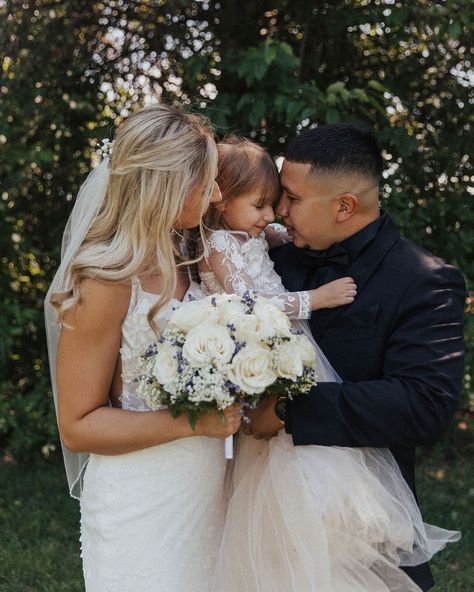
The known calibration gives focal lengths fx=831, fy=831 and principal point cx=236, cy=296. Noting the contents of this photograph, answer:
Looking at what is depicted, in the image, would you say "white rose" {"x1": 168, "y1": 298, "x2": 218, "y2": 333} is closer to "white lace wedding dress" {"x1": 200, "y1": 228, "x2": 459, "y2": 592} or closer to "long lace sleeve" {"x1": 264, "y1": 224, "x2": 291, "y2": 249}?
"white lace wedding dress" {"x1": 200, "y1": 228, "x2": 459, "y2": 592}

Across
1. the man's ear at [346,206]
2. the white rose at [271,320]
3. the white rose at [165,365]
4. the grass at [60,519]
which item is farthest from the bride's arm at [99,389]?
the grass at [60,519]

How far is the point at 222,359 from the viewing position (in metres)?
2.33

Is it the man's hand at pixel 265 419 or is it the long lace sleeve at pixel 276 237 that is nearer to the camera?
the man's hand at pixel 265 419

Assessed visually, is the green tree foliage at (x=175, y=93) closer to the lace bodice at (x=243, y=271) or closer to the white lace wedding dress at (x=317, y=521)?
the lace bodice at (x=243, y=271)

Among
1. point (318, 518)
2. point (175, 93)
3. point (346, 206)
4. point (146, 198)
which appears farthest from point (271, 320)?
point (175, 93)

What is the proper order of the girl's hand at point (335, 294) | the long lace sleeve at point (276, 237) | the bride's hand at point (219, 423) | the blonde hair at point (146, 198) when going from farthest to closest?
1. the long lace sleeve at point (276, 237)
2. the girl's hand at point (335, 294)
3. the blonde hair at point (146, 198)
4. the bride's hand at point (219, 423)

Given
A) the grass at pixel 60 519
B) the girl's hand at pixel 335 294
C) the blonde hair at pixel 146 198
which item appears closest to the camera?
the blonde hair at pixel 146 198

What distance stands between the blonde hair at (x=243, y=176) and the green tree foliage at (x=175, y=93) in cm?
211

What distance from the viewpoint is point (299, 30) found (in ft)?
19.5

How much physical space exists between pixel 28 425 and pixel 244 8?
10.9 feet

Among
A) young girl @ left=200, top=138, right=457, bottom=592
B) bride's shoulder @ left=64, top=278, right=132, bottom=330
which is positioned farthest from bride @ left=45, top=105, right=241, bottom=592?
young girl @ left=200, top=138, right=457, bottom=592

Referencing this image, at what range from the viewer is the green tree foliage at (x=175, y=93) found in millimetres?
5512

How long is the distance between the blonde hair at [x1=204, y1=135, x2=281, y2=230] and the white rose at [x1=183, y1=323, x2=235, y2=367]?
2.96 feet

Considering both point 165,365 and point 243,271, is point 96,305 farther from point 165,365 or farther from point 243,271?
point 243,271
